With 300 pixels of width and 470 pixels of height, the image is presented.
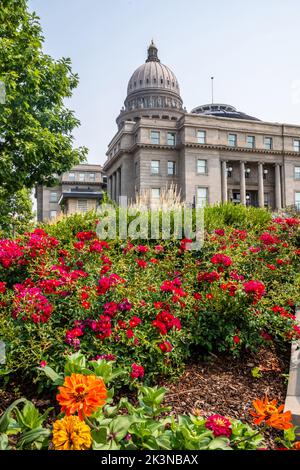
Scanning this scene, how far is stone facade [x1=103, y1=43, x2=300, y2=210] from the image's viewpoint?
43500 millimetres

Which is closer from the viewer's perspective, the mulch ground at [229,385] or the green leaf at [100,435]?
the green leaf at [100,435]

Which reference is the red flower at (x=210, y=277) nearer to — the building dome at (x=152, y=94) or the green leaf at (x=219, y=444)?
the green leaf at (x=219, y=444)

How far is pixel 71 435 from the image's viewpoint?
173 centimetres

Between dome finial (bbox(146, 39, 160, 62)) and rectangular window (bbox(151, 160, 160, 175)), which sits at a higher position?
dome finial (bbox(146, 39, 160, 62))

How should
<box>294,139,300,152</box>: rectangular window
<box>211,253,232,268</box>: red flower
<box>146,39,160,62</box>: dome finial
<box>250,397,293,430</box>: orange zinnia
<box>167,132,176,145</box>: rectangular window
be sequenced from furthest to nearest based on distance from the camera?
<box>146,39,160,62</box>: dome finial, <box>294,139,300,152</box>: rectangular window, <box>167,132,176,145</box>: rectangular window, <box>211,253,232,268</box>: red flower, <box>250,397,293,430</box>: orange zinnia

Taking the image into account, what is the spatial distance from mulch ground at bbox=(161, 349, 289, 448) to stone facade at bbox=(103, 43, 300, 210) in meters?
37.4

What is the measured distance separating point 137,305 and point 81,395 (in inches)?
71.5

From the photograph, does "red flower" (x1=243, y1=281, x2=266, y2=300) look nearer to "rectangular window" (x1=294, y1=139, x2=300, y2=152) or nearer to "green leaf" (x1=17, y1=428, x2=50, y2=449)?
"green leaf" (x1=17, y1=428, x2=50, y2=449)

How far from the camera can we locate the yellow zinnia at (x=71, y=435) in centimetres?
171

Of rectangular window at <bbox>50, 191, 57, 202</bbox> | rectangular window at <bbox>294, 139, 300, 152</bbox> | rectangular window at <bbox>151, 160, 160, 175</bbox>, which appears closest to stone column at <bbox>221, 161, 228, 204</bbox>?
rectangular window at <bbox>151, 160, 160, 175</bbox>

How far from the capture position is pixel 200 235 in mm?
6031

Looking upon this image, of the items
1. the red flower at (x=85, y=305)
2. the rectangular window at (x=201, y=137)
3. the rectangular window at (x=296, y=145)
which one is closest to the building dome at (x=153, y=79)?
the rectangular window at (x=201, y=137)

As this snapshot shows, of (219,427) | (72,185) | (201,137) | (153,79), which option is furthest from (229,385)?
(153,79)

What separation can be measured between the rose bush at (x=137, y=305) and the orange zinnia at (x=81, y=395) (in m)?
1.17
